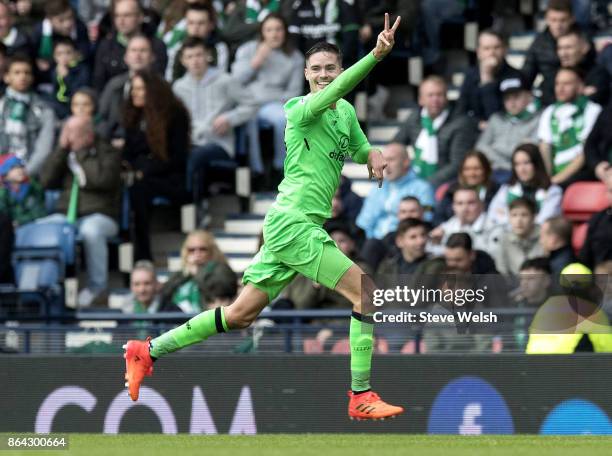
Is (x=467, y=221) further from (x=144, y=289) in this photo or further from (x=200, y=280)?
(x=144, y=289)

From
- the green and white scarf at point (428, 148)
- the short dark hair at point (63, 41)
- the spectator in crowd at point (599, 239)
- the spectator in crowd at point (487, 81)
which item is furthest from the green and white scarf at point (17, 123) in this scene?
the spectator in crowd at point (599, 239)

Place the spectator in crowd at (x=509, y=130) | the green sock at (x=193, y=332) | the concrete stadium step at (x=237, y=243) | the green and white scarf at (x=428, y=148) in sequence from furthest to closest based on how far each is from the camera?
1. the concrete stadium step at (x=237, y=243)
2. the green and white scarf at (x=428, y=148)
3. the spectator in crowd at (x=509, y=130)
4. the green sock at (x=193, y=332)

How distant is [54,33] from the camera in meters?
16.7

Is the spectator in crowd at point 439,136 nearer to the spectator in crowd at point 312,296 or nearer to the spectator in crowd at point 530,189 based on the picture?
the spectator in crowd at point 530,189

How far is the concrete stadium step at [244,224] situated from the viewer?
15.1 m

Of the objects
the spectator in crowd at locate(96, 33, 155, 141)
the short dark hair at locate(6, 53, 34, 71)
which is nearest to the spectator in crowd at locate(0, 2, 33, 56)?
the short dark hair at locate(6, 53, 34, 71)

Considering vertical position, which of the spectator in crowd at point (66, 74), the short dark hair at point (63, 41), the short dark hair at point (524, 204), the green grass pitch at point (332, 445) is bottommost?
the green grass pitch at point (332, 445)

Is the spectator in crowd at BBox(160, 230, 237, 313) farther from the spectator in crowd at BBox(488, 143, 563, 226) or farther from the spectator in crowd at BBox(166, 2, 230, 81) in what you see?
the spectator in crowd at BBox(166, 2, 230, 81)

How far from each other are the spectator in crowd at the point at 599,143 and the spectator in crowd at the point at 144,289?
3.63 m

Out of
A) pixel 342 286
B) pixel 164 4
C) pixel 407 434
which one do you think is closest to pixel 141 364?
pixel 342 286

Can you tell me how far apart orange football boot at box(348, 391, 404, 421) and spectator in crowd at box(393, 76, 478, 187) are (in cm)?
477

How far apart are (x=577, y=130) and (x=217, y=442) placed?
5017mm

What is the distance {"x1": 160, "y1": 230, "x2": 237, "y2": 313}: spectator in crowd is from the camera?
1262 cm

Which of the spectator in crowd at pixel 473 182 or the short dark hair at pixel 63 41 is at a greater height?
the short dark hair at pixel 63 41
